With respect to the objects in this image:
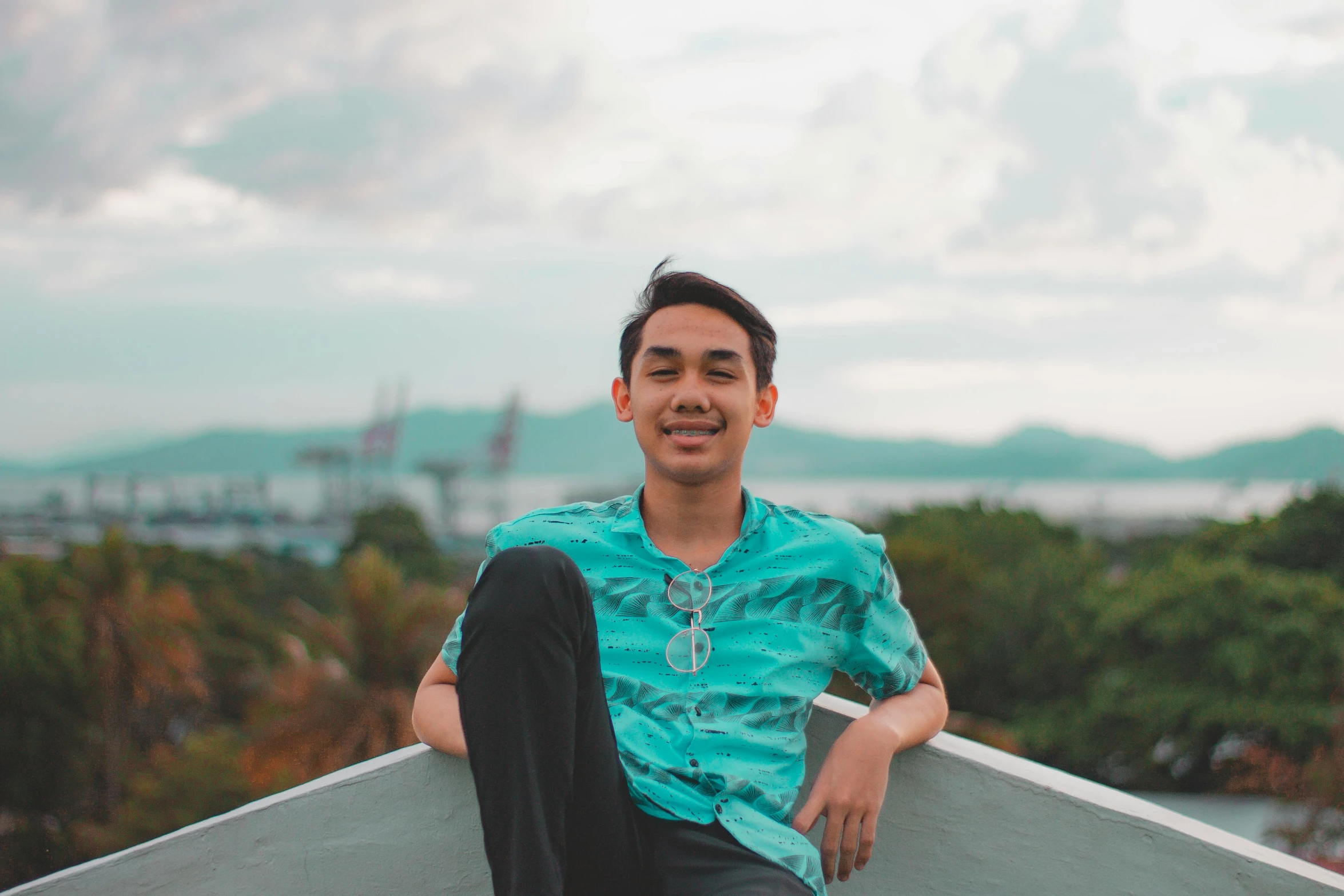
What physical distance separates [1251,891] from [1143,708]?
21354mm

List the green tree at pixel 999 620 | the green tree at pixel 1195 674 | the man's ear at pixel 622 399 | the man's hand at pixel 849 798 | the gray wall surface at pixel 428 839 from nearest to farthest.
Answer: the man's hand at pixel 849 798 < the gray wall surface at pixel 428 839 < the man's ear at pixel 622 399 < the green tree at pixel 1195 674 < the green tree at pixel 999 620

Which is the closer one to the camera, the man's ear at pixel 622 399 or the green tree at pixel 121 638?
the man's ear at pixel 622 399

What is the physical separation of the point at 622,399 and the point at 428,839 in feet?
2.92

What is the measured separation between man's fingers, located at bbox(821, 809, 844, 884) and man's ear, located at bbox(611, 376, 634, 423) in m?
0.80

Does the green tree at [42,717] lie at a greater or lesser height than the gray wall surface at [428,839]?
lesser

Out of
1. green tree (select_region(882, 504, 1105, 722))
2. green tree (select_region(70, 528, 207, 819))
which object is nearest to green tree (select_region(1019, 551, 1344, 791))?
green tree (select_region(882, 504, 1105, 722))

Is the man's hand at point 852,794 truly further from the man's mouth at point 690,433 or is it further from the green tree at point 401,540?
the green tree at point 401,540

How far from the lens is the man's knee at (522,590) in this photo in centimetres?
142

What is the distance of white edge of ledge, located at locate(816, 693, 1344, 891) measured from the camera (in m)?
1.78

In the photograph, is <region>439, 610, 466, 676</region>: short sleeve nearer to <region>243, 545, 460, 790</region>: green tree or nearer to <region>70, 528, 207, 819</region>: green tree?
<region>243, 545, 460, 790</region>: green tree

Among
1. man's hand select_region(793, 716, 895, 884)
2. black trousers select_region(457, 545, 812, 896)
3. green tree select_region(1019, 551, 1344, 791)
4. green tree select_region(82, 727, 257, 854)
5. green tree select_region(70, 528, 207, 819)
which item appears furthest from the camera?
green tree select_region(70, 528, 207, 819)

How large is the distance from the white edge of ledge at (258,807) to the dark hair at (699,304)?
0.81 m

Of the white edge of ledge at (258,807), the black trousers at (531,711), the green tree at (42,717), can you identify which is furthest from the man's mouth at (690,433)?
the green tree at (42,717)

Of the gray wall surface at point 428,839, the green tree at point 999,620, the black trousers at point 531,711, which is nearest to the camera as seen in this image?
the black trousers at point 531,711
